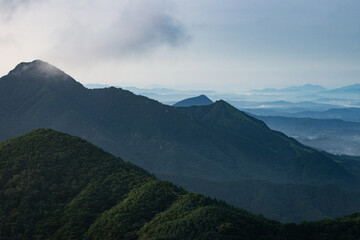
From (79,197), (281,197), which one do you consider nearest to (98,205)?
(79,197)

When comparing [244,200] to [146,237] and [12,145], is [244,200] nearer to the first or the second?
[12,145]

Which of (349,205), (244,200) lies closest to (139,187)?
(244,200)

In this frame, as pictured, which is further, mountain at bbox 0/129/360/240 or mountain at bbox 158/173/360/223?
mountain at bbox 158/173/360/223

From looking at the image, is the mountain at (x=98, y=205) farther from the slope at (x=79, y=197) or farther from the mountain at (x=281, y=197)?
the mountain at (x=281, y=197)

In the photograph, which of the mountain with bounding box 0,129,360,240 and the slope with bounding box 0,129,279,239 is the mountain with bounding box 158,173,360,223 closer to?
the slope with bounding box 0,129,279,239

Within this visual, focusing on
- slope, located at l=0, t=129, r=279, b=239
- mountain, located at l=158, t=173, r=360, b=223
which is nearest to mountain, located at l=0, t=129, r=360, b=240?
slope, located at l=0, t=129, r=279, b=239

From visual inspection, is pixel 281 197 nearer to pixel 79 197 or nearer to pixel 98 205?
pixel 98 205

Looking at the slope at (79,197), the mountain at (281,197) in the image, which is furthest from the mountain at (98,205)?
the mountain at (281,197)
